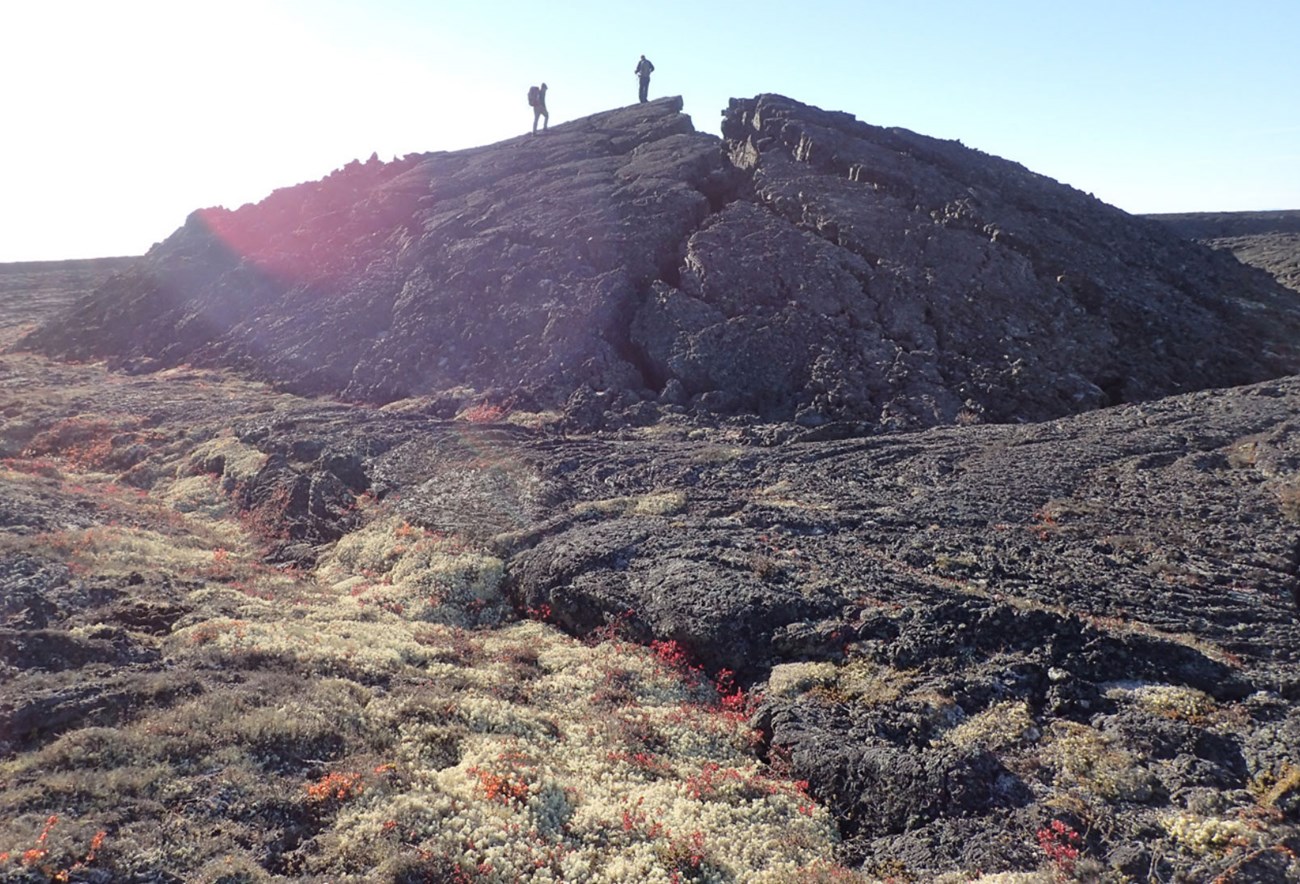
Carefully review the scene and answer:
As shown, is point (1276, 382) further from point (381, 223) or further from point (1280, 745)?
point (381, 223)

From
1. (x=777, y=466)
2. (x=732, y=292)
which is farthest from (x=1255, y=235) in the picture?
(x=777, y=466)

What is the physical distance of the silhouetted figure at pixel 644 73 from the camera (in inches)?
2452

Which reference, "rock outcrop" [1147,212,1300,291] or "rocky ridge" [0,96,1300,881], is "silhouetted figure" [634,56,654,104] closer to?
"rocky ridge" [0,96,1300,881]

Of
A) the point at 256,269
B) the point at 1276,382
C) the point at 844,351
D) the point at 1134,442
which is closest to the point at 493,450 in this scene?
the point at 844,351

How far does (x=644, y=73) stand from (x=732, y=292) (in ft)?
109

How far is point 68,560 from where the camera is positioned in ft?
63.9

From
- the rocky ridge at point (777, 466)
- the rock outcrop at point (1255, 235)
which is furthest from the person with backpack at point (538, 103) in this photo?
the rock outcrop at point (1255, 235)

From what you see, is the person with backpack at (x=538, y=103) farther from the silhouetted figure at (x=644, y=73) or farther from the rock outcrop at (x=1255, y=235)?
the rock outcrop at (x=1255, y=235)

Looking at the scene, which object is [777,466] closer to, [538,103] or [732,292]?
[732,292]

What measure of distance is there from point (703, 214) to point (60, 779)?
39.5m

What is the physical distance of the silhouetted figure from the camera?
2452 inches

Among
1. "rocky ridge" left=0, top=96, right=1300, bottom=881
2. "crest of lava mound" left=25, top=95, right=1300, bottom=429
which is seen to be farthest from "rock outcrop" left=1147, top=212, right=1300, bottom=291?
"rocky ridge" left=0, top=96, right=1300, bottom=881

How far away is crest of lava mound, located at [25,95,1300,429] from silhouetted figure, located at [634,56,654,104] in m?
7.65

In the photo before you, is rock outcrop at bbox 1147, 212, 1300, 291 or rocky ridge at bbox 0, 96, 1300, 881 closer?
rocky ridge at bbox 0, 96, 1300, 881
